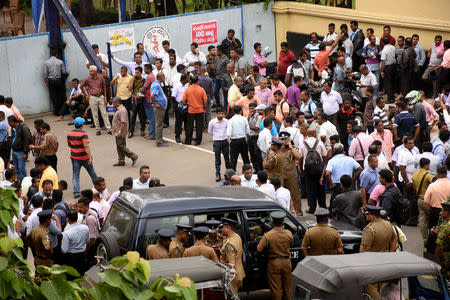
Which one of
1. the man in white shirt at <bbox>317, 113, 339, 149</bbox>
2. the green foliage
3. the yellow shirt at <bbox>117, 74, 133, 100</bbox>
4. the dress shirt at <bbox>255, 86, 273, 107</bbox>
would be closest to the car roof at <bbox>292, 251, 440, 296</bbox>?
the green foliage

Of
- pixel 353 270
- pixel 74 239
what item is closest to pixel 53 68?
pixel 74 239

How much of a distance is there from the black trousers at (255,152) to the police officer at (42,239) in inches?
251

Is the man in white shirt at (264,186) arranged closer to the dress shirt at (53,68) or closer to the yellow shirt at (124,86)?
the yellow shirt at (124,86)

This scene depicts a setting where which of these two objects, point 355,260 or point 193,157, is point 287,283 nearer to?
point 355,260

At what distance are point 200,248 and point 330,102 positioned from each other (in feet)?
27.7

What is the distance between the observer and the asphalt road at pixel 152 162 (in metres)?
16.6

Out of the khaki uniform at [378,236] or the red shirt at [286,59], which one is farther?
the red shirt at [286,59]

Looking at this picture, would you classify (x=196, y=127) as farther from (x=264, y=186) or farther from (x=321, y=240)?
(x=321, y=240)

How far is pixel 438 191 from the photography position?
38.1 ft

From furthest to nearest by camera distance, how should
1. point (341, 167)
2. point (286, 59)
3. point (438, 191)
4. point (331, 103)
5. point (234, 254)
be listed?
point (286, 59)
point (331, 103)
point (341, 167)
point (438, 191)
point (234, 254)

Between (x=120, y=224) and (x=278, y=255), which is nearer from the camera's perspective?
(x=120, y=224)

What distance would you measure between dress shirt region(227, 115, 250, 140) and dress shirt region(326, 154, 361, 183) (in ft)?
8.88

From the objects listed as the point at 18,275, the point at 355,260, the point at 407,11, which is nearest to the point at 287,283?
the point at 355,260

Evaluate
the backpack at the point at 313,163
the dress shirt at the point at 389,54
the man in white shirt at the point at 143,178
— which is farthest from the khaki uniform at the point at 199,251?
the dress shirt at the point at 389,54
